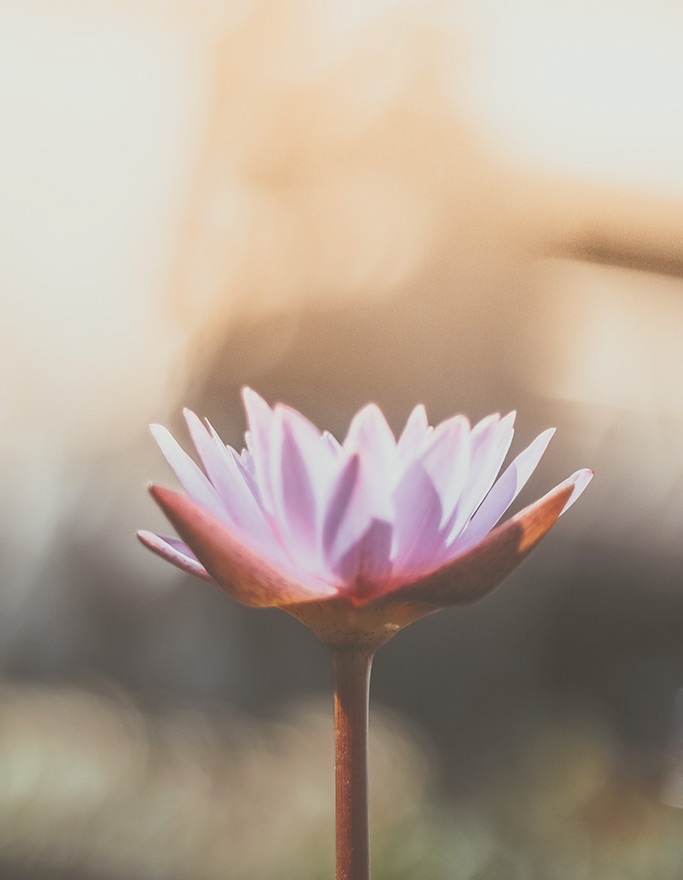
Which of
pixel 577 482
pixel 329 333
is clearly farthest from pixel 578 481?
pixel 329 333

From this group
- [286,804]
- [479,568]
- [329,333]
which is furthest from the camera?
[329,333]

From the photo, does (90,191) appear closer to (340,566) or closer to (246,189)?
(246,189)

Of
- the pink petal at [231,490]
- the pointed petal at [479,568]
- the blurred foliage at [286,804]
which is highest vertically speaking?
the pink petal at [231,490]

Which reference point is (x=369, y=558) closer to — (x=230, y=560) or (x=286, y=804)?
(x=230, y=560)

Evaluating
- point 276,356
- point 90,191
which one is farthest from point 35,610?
point 90,191

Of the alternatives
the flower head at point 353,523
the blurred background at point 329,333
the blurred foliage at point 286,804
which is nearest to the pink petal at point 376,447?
the flower head at point 353,523

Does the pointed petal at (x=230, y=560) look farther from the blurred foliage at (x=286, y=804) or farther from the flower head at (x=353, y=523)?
the blurred foliage at (x=286, y=804)
